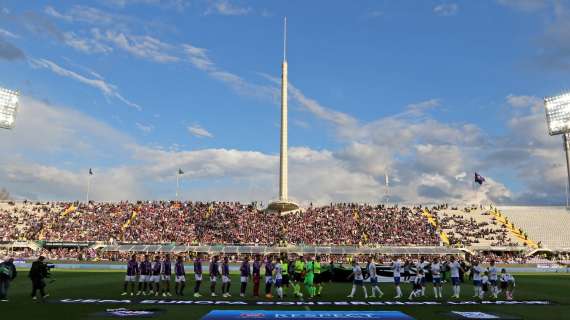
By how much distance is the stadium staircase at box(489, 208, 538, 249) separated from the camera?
6850 cm

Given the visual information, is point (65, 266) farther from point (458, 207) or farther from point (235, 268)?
point (458, 207)

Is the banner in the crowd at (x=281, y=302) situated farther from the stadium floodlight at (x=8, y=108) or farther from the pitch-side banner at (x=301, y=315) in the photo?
the stadium floodlight at (x=8, y=108)

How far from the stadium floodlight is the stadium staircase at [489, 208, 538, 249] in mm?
66810

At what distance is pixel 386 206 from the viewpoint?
7944cm

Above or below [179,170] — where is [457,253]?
below

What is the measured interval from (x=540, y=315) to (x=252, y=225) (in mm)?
55828

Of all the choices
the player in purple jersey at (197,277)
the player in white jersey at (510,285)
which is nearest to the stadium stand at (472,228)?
the player in white jersey at (510,285)

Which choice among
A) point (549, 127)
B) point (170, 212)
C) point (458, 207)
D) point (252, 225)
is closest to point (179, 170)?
point (170, 212)

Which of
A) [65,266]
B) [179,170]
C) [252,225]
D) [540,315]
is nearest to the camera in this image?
[540,315]

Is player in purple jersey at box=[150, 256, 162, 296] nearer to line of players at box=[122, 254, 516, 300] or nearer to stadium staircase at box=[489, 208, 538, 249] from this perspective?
line of players at box=[122, 254, 516, 300]

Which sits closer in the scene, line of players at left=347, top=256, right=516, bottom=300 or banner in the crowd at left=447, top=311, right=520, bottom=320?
banner in the crowd at left=447, top=311, right=520, bottom=320

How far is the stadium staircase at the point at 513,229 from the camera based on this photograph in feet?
225

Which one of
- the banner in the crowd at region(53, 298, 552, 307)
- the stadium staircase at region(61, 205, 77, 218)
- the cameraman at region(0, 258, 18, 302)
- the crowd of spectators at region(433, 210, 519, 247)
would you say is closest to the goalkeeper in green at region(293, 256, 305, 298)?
the banner in the crowd at region(53, 298, 552, 307)

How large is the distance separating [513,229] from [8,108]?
69857 millimetres
